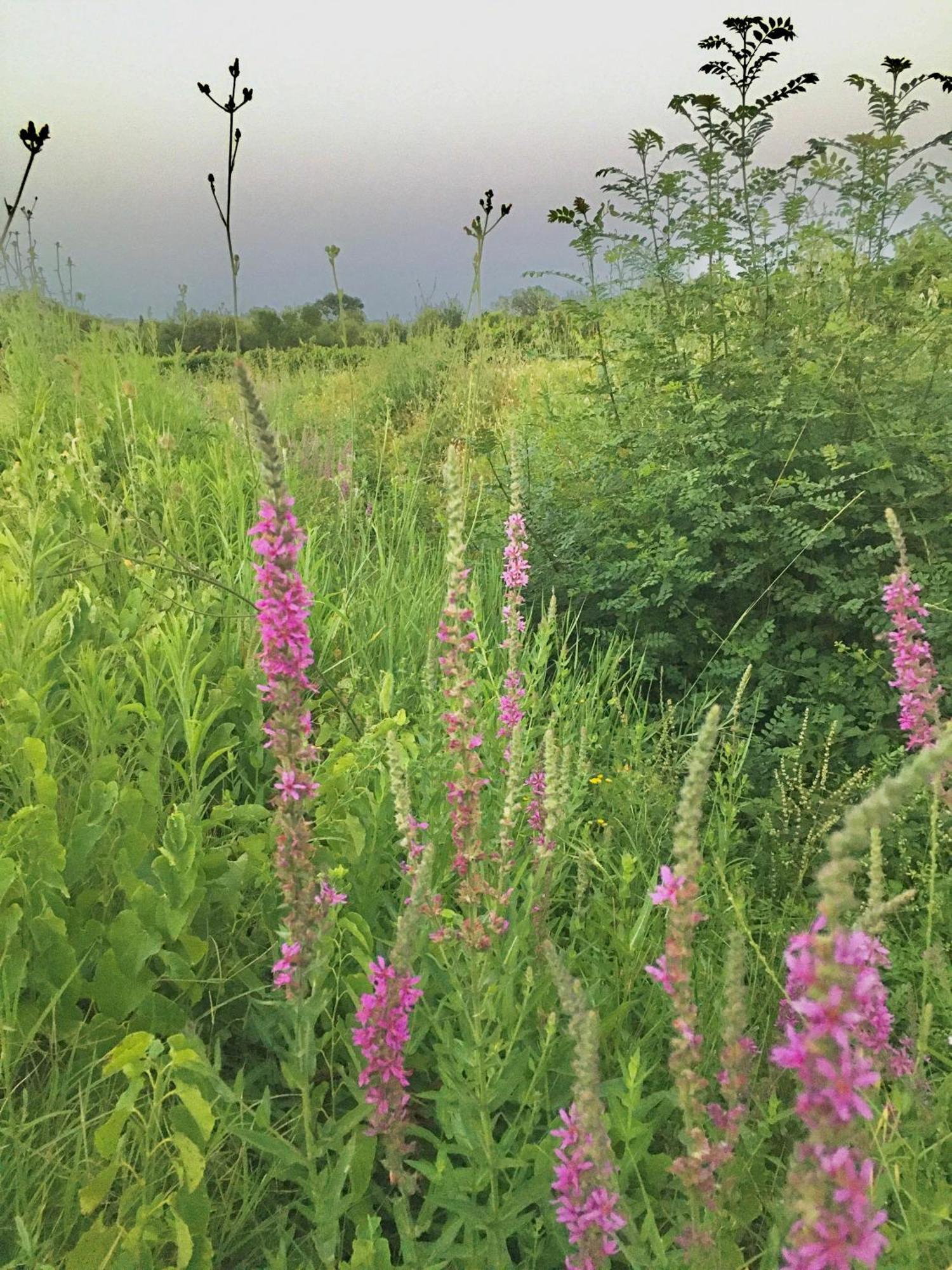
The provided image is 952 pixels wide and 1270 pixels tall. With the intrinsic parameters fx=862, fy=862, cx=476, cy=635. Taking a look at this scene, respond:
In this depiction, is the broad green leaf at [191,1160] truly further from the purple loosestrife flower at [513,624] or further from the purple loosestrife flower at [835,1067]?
the purple loosestrife flower at [513,624]

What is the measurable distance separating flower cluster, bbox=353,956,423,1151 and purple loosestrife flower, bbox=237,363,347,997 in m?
0.12

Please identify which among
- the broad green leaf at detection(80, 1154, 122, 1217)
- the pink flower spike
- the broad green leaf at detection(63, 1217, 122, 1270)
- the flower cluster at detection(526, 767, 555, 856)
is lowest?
the broad green leaf at detection(63, 1217, 122, 1270)

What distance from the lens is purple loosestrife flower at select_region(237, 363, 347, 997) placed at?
1.16 metres

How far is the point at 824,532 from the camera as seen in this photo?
341 cm

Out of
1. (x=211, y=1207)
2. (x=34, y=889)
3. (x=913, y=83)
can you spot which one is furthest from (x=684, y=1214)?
(x=913, y=83)

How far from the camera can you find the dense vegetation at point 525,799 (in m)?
1.24

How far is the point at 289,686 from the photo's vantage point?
48.2 inches

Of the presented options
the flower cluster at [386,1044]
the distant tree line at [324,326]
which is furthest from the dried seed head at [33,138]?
the distant tree line at [324,326]

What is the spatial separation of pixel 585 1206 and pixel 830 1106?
593mm

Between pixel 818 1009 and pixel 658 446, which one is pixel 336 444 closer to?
pixel 658 446

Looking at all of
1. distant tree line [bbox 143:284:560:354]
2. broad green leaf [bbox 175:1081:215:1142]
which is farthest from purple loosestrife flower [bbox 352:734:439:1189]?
distant tree line [bbox 143:284:560:354]

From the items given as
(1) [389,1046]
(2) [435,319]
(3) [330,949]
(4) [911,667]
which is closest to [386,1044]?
(1) [389,1046]

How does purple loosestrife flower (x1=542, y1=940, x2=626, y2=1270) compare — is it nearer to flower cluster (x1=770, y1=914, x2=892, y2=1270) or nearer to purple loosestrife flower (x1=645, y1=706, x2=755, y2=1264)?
purple loosestrife flower (x1=645, y1=706, x2=755, y2=1264)

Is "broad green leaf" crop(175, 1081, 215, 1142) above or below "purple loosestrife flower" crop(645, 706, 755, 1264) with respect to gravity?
below
